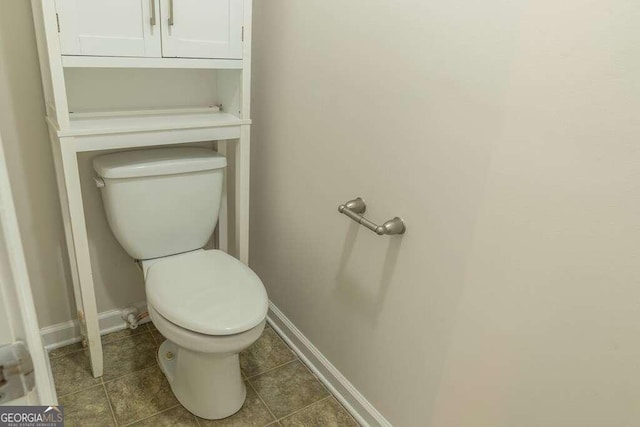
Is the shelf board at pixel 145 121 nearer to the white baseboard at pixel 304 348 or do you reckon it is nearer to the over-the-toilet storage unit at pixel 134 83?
the over-the-toilet storage unit at pixel 134 83

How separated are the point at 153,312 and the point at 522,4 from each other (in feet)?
4.23

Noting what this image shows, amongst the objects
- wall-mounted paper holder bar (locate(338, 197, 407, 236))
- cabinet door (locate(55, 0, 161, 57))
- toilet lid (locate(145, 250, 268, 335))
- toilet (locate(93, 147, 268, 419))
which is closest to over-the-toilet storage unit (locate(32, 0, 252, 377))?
cabinet door (locate(55, 0, 161, 57))

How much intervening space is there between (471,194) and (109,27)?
3.55ft

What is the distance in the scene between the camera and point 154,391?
1597mm

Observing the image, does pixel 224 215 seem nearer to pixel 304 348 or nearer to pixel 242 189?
pixel 242 189

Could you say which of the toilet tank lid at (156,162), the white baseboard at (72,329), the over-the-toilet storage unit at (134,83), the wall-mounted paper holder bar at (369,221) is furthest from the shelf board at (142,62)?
the white baseboard at (72,329)

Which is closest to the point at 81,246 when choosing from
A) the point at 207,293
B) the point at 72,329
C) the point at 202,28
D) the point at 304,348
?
the point at 207,293

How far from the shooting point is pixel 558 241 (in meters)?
0.90

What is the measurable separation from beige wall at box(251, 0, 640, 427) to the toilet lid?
0.30m

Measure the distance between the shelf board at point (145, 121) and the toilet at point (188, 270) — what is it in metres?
0.13

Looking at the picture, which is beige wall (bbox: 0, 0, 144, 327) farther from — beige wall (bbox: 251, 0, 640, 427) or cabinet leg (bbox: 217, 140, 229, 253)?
beige wall (bbox: 251, 0, 640, 427)

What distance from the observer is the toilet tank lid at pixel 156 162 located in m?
1.45

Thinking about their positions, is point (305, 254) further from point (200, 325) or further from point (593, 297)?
point (593, 297)

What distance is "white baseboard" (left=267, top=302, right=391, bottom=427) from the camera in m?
1.51
